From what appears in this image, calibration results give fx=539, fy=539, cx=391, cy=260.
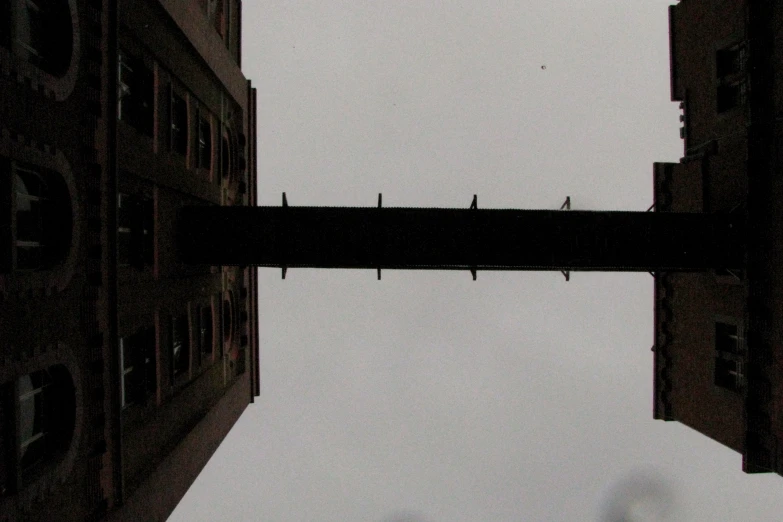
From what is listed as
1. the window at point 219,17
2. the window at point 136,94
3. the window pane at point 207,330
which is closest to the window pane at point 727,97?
the window at point 136,94

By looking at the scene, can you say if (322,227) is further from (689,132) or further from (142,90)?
(689,132)

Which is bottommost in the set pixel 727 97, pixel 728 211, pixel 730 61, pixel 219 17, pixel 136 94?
pixel 728 211

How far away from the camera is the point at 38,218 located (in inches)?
424

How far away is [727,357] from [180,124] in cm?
1922

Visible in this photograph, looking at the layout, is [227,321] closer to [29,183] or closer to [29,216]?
[29,216]

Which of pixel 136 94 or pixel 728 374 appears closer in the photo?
pixel 136 94

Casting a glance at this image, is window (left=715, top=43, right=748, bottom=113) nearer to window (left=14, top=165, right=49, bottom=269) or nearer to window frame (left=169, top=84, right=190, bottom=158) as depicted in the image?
window frame (left=169, top=84, right=190, bottom=158)

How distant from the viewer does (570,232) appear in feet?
54.5

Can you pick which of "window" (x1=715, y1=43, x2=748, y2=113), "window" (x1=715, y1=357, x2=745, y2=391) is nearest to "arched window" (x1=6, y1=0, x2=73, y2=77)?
"window" (x1=715, y1=43, x2=748, y2=113)

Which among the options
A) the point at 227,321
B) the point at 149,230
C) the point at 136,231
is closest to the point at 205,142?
the point at 149,230

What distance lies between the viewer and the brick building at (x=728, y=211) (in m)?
14.4

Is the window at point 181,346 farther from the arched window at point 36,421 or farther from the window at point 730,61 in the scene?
the window at point 730,61

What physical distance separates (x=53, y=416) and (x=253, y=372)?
1704 centimetres

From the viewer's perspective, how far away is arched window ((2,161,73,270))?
9.95 m
